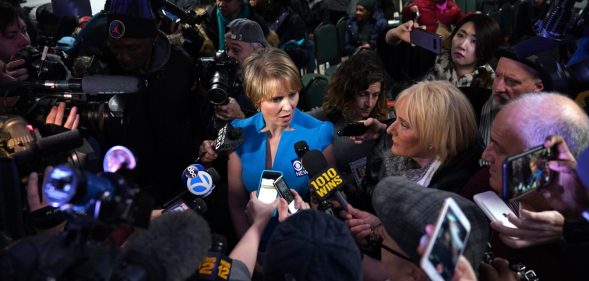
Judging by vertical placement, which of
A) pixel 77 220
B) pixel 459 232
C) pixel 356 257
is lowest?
pixel 356 257

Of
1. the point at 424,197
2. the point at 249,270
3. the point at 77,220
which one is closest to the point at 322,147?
the point at 249,270

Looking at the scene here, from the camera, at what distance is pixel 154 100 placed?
2.50m

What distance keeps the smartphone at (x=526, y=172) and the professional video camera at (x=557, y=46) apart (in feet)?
3.38

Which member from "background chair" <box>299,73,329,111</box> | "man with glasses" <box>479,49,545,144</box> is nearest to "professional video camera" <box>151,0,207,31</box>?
"background chair" <box>299,73,329,111</box>

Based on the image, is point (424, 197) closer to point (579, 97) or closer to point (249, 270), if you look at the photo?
point (249, 270)

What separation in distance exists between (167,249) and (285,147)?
1342mm

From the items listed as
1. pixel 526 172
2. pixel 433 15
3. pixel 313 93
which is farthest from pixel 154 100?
pixel 433 15

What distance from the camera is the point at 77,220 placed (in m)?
1.01

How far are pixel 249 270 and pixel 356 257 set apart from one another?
428 millimetres

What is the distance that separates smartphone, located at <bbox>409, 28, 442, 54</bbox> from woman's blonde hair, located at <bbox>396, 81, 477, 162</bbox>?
36.6 inches

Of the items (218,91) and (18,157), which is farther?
(218,91)

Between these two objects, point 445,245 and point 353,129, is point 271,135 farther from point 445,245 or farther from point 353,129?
point 445,245

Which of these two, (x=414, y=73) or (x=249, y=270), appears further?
(x=414, y=73)

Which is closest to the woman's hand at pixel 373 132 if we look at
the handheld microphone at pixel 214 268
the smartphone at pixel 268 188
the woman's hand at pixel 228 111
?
the smartphone at pixel 268 188
